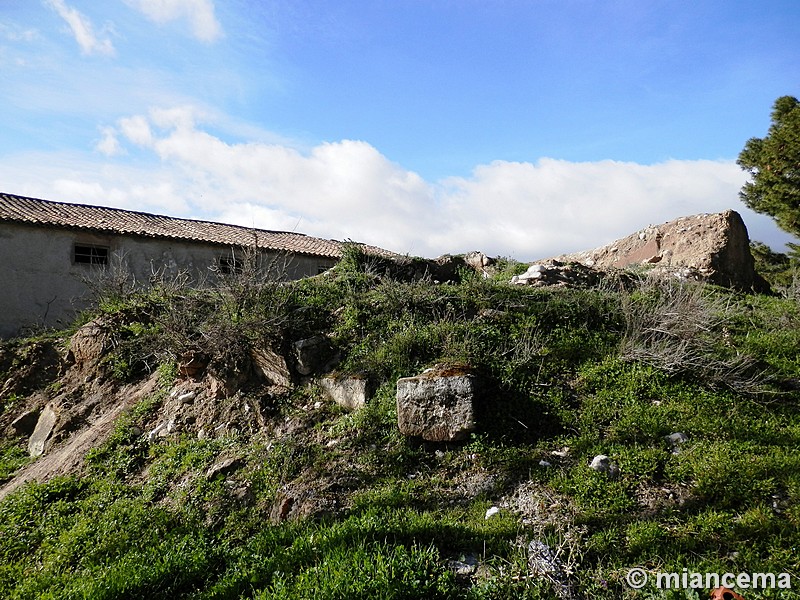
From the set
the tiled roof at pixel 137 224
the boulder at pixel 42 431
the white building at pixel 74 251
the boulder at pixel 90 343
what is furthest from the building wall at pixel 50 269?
the boulder at pixel 42 431

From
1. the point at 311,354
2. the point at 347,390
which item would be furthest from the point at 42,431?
the point at 347,390

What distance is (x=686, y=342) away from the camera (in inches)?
237

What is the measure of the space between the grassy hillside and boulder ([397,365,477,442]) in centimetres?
16

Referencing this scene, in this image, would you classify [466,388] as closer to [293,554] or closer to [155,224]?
[293,554]

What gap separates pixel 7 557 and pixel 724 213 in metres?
14.0

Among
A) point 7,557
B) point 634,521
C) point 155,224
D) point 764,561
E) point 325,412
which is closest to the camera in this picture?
point 764,561

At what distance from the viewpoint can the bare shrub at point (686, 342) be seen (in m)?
5.73

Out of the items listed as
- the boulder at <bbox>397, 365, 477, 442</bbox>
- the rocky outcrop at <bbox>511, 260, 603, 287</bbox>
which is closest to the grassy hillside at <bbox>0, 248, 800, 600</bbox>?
the boulder at <bbox>397, 365, 477, 442</bbox>

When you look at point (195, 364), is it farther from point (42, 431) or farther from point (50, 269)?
point (50, 269)

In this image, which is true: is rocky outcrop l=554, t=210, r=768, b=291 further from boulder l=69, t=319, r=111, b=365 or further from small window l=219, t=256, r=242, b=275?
boulder l=69, t=319, r=111, b=365

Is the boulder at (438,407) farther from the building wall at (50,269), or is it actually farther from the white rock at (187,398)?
the building wall at (50,269)

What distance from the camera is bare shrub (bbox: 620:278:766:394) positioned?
5.73 metres

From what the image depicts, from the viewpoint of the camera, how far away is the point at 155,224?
17.3 metres

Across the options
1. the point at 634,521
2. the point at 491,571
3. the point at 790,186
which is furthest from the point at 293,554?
the point at 790,186
